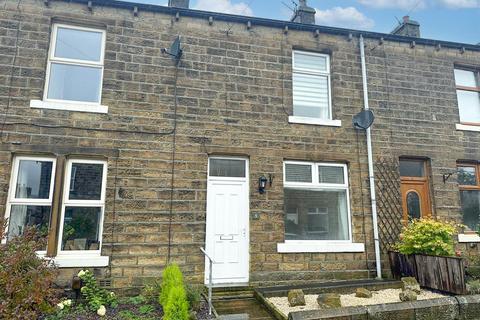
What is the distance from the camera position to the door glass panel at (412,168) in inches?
330

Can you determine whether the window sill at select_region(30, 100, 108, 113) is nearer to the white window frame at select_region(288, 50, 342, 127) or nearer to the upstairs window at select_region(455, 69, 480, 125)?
the white window frame at select_region(288, 50, 342, 127)

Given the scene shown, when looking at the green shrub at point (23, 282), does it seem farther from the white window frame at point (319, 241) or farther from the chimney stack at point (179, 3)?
the chimney stack at point (179, 3)

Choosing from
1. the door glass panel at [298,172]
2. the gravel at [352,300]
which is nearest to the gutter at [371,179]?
the gravel at [352,300]

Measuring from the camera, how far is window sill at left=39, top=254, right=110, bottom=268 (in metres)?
5.98

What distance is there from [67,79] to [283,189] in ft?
16.8

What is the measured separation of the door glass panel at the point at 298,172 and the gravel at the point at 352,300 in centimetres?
251

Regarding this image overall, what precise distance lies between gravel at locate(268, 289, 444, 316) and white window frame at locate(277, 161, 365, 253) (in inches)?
42.7

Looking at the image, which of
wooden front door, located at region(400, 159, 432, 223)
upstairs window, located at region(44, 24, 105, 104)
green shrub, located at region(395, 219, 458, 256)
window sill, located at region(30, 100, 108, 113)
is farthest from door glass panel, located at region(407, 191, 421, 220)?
upstairs window, located at region(44, 24, 105, 104)

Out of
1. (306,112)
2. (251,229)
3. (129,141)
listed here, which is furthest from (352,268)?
(129,141)

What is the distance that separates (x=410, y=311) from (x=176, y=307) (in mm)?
3575

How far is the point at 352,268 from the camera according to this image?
7.38 meters

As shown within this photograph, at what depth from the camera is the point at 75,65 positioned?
6.99 meters

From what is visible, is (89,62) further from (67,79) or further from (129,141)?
(129,141)

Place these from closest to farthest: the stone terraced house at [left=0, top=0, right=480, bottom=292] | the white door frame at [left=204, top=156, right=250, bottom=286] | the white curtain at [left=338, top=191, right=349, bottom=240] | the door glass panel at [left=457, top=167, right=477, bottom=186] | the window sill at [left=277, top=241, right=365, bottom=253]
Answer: the stone terraced house at [left=0, top=0, right=480, bottom=292]
the white door frame at [left=204, top=156, right=250, bottom=286]
the window sill at [left=277, top=241, right=365, bottom=253]
the white curtain at [left=338, top=191, right=349, bottom=240]
the door glass panel at [left=457, top=167, right=477, bottom=186]
